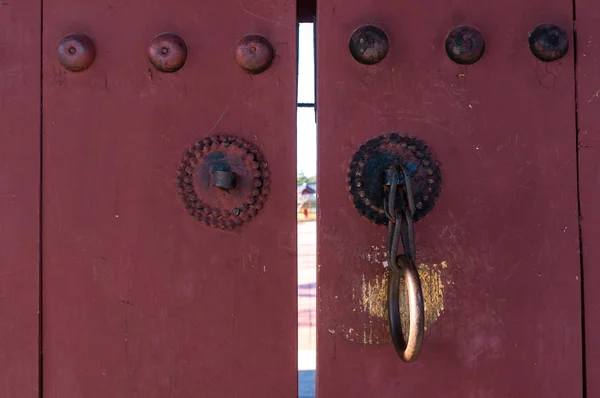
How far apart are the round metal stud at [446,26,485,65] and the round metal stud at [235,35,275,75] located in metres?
0.34

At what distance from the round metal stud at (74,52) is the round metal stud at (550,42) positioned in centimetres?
85

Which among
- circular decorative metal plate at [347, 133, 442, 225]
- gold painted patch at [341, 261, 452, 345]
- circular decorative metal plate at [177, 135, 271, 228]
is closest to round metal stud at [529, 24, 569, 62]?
circular decorative metal plate at [347, 133, 442, 225]

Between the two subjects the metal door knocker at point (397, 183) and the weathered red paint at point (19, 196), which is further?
the weathered red paint at point (19, 196)

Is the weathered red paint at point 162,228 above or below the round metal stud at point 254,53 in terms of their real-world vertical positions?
below

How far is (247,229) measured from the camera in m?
0.94

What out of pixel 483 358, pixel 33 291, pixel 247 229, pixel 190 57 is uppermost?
pixel 190 57

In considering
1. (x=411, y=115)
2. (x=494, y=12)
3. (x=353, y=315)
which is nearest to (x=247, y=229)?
(x=353, y=315)

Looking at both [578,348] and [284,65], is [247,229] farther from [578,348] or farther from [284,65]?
[578,348]

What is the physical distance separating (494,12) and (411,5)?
0.16 metres

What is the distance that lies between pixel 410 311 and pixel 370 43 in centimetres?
49

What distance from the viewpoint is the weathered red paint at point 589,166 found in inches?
36.0

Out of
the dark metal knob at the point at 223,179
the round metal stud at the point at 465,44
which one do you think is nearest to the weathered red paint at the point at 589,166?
Answer: the round metal stud at the point at 465,44

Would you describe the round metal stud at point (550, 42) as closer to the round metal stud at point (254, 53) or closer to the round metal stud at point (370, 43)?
the round metal stud at point (370, 43)

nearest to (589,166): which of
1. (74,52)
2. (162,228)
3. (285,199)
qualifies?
(285,199)
